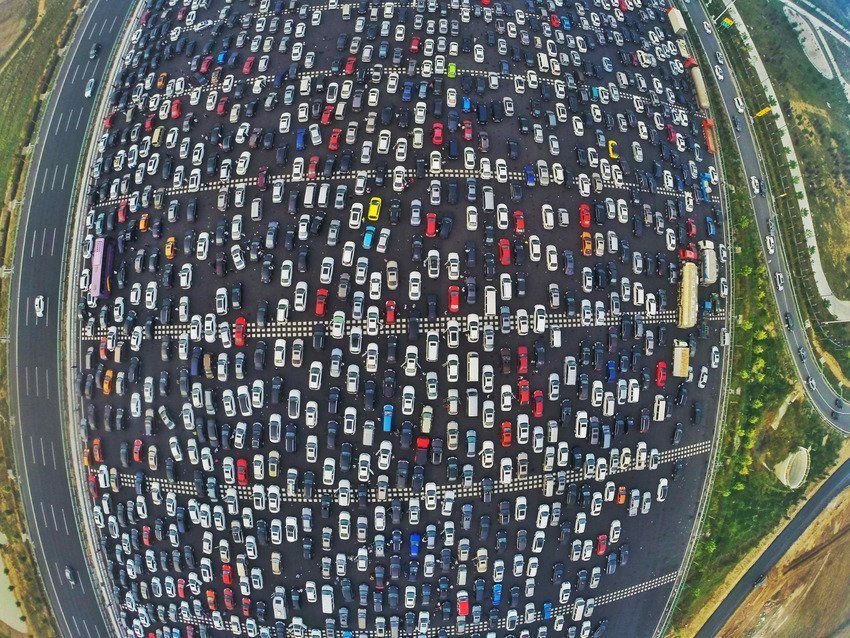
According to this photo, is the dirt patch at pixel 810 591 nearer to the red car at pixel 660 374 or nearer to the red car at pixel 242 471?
the red car at pixel 660 374

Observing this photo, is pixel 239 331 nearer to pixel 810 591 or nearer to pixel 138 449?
pixel 138 449

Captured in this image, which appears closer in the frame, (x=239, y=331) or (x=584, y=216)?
(x=239, y=331)

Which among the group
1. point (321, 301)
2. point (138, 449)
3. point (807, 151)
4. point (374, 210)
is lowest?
point (138, 449)

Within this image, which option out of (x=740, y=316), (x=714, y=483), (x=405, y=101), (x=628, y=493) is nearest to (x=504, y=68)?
(x=405, y=101)

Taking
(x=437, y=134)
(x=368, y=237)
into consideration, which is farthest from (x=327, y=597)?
(x=437, y=134)

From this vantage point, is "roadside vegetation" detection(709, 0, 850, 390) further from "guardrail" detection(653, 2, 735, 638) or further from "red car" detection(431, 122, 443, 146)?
"red car" detection(431, 122, 443, 146)

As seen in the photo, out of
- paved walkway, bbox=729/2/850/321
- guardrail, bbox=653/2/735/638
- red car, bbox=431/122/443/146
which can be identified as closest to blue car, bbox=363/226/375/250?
red car, bbox=431/122/443/146

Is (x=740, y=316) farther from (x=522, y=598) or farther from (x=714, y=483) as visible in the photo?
(x=522, y=598)
